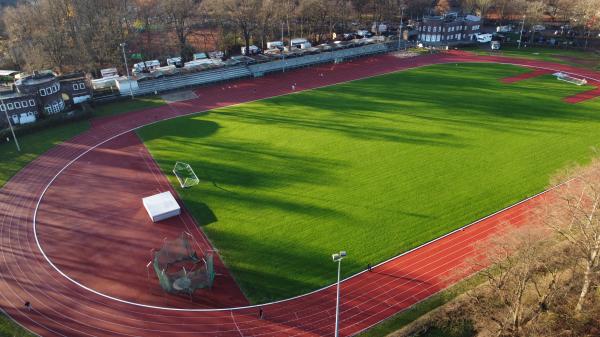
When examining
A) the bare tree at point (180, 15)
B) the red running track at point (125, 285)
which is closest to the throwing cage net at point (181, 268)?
the red running track at point (125, 285)

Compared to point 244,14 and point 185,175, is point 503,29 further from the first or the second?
point 185,175

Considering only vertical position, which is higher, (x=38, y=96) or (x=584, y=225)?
(x=38, y=96)

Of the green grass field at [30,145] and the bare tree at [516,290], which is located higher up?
the green grass field at [30,145]

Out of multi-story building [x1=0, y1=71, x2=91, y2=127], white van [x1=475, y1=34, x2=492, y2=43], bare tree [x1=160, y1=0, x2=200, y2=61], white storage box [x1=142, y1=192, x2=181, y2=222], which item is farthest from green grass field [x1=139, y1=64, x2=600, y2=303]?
bare tree [x1=160, y1=0, x2=200, y2=61]

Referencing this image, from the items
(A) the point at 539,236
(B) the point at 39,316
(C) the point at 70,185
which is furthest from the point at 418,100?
(B) the point at 39,316

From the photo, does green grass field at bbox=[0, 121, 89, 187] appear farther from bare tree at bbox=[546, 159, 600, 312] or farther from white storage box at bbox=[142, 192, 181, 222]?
bare tree at bbox=[546, 159, 600, 312]

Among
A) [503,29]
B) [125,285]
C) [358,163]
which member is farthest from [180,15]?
[503,29]

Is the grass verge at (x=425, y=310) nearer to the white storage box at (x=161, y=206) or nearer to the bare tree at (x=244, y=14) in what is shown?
the white storage box at (x=161, y=206)
